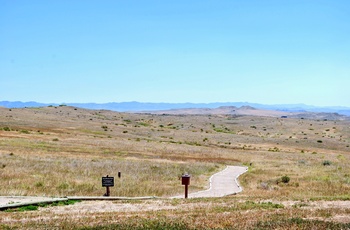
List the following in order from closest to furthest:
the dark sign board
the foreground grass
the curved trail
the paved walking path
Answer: the foreground grass < the paved walking path < the dark sign board < the curved trail

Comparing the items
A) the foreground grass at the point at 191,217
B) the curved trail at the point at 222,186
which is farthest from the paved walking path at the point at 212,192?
the foreground grass at the point at 191,217

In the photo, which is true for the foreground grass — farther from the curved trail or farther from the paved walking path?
the curved trail

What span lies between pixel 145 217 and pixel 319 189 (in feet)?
47.9

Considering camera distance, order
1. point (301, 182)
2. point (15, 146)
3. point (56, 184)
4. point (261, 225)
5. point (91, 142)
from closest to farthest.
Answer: point (261, 225), point (56, 184), point (301, 182), point (15, 146), point (91, 142)

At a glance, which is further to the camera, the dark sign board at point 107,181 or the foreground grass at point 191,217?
the dark sign board at point 107,181

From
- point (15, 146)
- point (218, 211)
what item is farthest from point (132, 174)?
point (15, 146)

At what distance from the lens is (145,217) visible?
43.4 feet

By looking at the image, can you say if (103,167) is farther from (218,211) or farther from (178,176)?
(218,211)

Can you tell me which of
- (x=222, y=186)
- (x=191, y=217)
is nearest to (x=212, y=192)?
(x=222, y=186)

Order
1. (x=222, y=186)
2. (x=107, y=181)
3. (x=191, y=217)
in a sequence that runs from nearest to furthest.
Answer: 1. (x=191, y=217)
2. (x=107, y=181)
3. (x=222, y=186)

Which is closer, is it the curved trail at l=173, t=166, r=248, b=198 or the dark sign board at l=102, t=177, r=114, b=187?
the dark sign board at l=102, t=177, r=114, b=187

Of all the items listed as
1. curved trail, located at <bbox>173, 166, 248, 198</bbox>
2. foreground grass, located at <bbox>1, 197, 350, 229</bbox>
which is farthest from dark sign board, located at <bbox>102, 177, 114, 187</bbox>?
curved trail, located at <bbox>173, 166, 248, 198</bbox>

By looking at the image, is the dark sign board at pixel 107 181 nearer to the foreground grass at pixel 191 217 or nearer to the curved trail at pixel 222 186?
the foreground grass at pixel 191 217

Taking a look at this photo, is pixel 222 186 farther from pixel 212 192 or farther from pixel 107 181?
pixel 107 181
